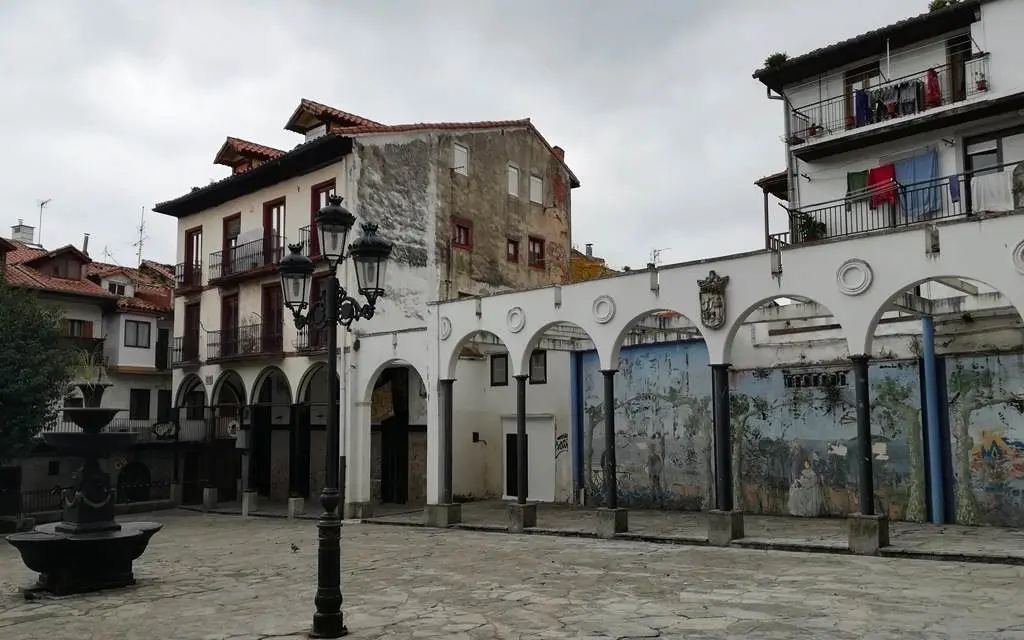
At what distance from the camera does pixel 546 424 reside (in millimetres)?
24891

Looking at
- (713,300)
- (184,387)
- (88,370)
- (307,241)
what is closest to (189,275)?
(184,387)

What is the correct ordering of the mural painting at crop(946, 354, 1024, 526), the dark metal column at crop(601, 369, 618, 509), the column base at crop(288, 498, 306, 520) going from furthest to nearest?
the column base at crop(288, 498, 306, 520), the dark metal column at crop(601, 369, 618, 509), the mural painting at crop(946, 354, 1024, 526)

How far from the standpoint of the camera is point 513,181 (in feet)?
96.8

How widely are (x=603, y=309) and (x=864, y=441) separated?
235 inches

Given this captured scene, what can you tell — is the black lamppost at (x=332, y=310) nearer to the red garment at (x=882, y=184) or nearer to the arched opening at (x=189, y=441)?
the red garment at (x=882, y=184)

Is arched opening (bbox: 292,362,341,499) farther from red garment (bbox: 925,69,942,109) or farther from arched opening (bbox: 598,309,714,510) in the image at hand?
red garment (bbox: 925,69,942,109)

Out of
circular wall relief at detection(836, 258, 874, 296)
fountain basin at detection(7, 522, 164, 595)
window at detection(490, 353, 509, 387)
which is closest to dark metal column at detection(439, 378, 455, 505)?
Result: window at detection(490, 353, 509, 387)

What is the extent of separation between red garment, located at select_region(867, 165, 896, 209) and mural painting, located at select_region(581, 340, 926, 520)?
430 cm

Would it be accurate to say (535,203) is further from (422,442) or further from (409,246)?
(422,442)

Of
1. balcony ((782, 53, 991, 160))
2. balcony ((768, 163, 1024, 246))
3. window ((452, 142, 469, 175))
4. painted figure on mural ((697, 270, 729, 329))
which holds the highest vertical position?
window ((452, 142, 469, 175))

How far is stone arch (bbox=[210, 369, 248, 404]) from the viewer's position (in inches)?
1147

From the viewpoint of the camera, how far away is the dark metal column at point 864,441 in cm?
1413

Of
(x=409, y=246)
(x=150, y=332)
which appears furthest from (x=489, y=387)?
(x=150, y=332)

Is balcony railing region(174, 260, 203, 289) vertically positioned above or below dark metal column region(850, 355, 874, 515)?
above
